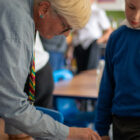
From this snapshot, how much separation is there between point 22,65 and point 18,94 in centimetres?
9

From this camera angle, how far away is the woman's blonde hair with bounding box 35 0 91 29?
71cm

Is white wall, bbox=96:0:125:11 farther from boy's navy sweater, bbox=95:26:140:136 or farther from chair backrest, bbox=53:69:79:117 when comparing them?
boy's navy sweater, bbox=95:26:140:136

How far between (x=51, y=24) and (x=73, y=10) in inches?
4.3

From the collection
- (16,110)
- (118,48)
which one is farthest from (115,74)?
(16,110)

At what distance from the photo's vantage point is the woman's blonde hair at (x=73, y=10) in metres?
0.71

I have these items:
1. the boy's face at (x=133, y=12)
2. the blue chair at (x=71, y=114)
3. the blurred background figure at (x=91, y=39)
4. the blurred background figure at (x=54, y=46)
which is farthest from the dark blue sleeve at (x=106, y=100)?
the blurred background figure at (x=91, y=39)

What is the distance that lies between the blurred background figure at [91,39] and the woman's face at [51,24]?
76.2 inches

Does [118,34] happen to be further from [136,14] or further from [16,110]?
[16,110]

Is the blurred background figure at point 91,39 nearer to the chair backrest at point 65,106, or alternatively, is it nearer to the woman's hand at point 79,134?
the chair backrest at point 65,106

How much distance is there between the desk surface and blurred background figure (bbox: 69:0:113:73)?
0.88m

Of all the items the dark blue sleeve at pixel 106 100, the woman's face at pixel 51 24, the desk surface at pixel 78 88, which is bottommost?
the desk surface at pixel 78 88

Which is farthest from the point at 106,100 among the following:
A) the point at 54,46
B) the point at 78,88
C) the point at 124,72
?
the point at 54,46

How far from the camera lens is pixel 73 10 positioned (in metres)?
0.74

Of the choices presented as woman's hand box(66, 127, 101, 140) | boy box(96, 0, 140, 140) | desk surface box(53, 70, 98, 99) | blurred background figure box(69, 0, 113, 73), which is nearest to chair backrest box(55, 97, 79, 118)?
desk surface box(53, 70, 98, 99)
